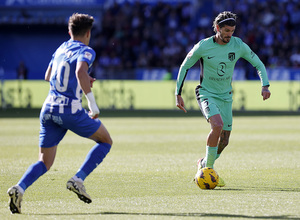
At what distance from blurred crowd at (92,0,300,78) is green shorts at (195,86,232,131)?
2124cm

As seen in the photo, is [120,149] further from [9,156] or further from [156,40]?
[156,40]

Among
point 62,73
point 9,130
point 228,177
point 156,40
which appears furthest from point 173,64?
point 62,73

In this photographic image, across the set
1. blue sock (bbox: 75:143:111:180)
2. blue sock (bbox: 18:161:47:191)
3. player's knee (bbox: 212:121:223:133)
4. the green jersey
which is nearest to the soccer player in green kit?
the green jersey

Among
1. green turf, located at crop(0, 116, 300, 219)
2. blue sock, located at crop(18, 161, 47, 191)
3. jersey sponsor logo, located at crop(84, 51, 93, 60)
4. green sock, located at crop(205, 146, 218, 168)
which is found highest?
jersey sponsor logo, located at crop(84, 51, 93, 60)

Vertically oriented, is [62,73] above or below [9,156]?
above

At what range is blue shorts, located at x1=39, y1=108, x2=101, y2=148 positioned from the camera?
622 cm

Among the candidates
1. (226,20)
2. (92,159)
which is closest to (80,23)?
(92,159)

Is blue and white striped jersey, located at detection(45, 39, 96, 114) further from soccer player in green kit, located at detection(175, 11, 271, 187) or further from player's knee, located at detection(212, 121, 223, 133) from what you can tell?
player's knee, located at detection(212, 121, 223, 133)

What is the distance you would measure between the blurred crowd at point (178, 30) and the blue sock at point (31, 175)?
917 inches

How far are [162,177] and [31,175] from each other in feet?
9.93

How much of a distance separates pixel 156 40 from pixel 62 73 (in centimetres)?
2643

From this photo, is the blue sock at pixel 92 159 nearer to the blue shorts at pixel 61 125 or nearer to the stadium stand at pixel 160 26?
the blue shorts at pixel 61 125

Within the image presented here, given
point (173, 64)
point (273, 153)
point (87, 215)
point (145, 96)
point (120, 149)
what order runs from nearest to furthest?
1. point (87, 215)
2. point (273, 153)
3. point (120, 149)
4. point (145, 96)
5. point (173, 64)

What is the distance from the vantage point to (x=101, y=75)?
26859mm
